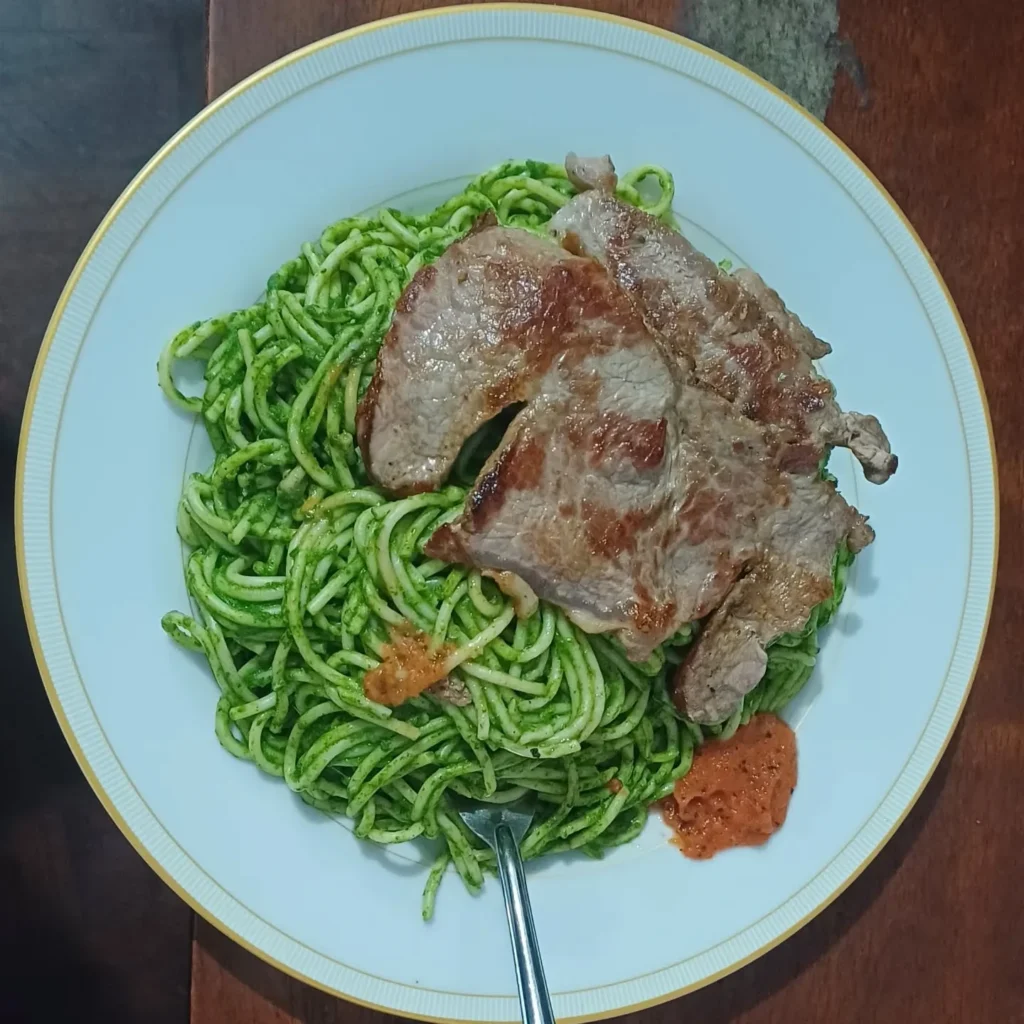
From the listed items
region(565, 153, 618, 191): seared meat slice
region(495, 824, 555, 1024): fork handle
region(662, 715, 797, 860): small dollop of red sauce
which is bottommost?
region(495, 824, 555, 1024): fork handle

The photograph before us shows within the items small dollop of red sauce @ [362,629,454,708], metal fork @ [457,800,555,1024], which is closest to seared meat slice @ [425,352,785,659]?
small dollop of red sauce @ [362,629,454,708]

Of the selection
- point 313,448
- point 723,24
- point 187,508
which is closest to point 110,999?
point 187,508

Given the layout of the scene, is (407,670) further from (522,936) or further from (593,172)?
(593,172)

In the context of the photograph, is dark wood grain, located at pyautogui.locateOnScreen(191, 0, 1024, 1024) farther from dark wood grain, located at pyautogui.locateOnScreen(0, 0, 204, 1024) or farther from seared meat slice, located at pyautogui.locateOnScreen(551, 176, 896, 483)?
seared meat slice, located at pyautogui.locateOnScreen(551, 176, 896, 483)

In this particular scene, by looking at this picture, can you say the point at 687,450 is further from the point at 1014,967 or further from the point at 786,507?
the point at 1014,967

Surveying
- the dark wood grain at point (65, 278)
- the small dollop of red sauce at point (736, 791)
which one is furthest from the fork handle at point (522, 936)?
the dark wood grain at point (65, 278)

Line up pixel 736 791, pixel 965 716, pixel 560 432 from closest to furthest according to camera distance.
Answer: pixel 560 432
pixel 736 791
pixel 965 716

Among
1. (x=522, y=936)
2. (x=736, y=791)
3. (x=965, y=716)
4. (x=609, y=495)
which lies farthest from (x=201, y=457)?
(x=965, y=716)
